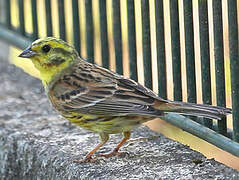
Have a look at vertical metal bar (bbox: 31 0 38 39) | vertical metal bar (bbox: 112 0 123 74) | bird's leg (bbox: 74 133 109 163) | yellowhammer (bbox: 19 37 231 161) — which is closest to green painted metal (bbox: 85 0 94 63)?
vertical metal bar (bbox: 112 0 123 74)

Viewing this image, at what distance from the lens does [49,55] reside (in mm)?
5117

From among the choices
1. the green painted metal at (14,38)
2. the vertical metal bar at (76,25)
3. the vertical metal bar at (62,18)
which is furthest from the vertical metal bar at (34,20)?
the vertical metal bar at (76,25)

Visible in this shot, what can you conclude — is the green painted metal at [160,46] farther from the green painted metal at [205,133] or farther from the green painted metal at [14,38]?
the green painted metal at [14,38]

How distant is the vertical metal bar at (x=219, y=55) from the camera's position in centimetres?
427

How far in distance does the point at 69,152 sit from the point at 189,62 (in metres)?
1.04

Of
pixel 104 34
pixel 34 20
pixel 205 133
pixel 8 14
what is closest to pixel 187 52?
pixel 205 133

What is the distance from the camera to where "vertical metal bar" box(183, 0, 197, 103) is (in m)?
4.60

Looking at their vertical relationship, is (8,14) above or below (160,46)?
above

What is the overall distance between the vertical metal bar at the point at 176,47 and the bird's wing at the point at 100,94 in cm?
19

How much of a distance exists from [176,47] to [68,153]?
1037 mm

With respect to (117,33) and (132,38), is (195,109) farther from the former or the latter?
(117,33)

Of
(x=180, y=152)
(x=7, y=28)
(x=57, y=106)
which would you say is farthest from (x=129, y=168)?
(x=7, y=28)

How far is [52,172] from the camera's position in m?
4.82

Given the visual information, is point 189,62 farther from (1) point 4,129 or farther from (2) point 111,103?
(1) point 4,129
